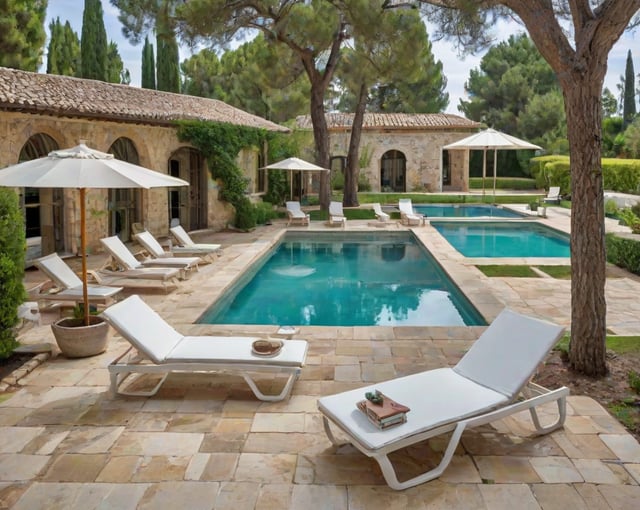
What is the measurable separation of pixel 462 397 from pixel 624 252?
847 cm

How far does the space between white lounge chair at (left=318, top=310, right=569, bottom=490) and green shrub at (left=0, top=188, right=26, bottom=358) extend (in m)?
3.35

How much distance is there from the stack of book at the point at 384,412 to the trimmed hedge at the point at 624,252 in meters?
8.62

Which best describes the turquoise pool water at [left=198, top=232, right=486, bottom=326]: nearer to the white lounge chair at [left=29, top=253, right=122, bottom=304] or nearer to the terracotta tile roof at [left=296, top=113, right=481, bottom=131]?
the white lounge chair at [left=29, top=253, right=122, bottom=304]

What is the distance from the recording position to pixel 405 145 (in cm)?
3203

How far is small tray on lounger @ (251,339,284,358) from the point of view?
523 cm

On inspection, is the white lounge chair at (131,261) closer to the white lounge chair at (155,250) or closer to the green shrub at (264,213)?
the white lounge chair at (155,250)

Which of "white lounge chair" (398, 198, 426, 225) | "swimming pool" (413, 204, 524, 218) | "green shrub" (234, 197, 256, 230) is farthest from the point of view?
"swimming pool" (413, 204, 524, 218)

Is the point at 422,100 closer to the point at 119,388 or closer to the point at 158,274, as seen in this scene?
the point at 158,274

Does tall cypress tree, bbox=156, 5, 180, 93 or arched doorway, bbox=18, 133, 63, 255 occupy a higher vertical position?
tall cypress tree, bbox=156, 5, 180, 93

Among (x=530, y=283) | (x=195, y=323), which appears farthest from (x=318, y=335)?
(x=530, y=283)

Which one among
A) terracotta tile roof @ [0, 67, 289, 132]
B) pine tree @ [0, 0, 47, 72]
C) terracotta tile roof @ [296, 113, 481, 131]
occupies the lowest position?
terracotta tile roof @ [0, 67, 289, 132]

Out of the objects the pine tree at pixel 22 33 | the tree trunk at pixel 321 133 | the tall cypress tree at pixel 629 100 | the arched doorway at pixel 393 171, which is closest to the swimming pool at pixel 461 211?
the tree trunk at pixel 321 133

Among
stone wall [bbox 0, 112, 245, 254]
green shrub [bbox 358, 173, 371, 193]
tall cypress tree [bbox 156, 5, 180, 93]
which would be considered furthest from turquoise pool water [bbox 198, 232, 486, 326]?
green shrub [bbox 358, 173, 371, 193]

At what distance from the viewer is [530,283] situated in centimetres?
1012
